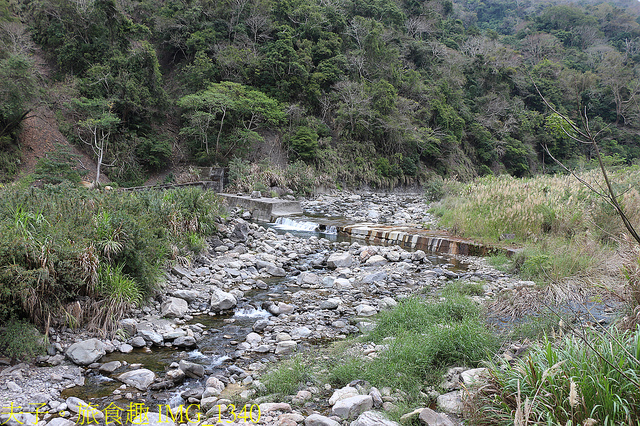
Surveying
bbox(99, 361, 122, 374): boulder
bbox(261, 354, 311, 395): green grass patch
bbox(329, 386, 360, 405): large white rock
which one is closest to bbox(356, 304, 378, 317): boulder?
bbox(261, 354, 311, 395): green grass patch

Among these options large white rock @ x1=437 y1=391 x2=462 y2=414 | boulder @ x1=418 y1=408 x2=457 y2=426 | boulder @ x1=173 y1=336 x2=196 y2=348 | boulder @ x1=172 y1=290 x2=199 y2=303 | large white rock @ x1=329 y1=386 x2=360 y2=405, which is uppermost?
boulder @ x1=418 y1=408 x2=457 y2=426

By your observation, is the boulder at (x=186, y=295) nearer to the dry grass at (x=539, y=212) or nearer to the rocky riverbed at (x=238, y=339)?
the rocky riverbed at (x=238, y=339)

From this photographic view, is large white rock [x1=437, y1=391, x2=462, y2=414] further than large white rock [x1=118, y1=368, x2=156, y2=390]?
No

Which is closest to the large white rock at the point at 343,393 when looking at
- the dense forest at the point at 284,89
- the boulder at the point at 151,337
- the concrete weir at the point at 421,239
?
the boulder at the point at 151,337

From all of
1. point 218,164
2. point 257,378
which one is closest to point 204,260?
point 257,378

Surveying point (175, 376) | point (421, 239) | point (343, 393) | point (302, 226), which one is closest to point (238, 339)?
point (175, 376)

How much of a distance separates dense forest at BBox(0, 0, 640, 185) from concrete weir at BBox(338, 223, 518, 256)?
8.21 m

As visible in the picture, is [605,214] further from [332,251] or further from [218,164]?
[218,164]

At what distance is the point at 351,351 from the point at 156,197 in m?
5.50

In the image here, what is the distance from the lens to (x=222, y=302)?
522 centimetres

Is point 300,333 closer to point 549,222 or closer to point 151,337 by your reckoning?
point 151,337

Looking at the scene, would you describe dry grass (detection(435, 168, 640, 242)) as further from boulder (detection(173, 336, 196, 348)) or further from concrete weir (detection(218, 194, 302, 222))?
boulder (detection(173, 336, 196, 348))

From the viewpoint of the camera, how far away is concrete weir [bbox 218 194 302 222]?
43.9ft

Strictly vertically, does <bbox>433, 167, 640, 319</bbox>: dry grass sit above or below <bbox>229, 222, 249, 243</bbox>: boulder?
above
